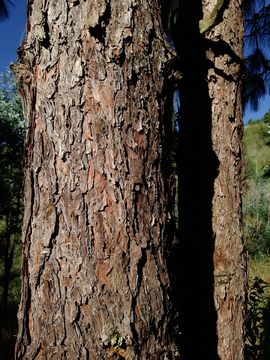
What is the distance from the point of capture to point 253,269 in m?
4.07

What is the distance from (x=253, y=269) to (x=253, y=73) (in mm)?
3161

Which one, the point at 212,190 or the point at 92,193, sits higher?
the point at 212,190

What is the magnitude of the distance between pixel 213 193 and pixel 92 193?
1029 millimetres

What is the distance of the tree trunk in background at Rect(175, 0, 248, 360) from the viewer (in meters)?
1.62

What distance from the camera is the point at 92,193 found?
891 mm

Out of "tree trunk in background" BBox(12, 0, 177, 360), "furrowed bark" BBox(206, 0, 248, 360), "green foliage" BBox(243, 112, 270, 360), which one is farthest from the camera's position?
"green foliage" BBox(243, 112, 270, 360)

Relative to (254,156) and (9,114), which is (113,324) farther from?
(254,156)

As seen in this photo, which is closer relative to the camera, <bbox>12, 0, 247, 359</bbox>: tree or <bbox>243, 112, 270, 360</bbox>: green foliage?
<bbox>12, 0, 247, 359</bbox>: tree

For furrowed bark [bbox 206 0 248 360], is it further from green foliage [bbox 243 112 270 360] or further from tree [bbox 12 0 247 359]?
tree [bbox 12 0 247 359]

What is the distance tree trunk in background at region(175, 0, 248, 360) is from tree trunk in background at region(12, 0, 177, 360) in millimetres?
781

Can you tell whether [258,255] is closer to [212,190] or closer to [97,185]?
[212,190]

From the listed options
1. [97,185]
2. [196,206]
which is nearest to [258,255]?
[196,206]

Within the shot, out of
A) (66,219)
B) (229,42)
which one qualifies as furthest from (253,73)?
(66,219)

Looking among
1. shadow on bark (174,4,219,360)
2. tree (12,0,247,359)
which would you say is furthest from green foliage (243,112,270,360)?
tree (12,0,247,359)
